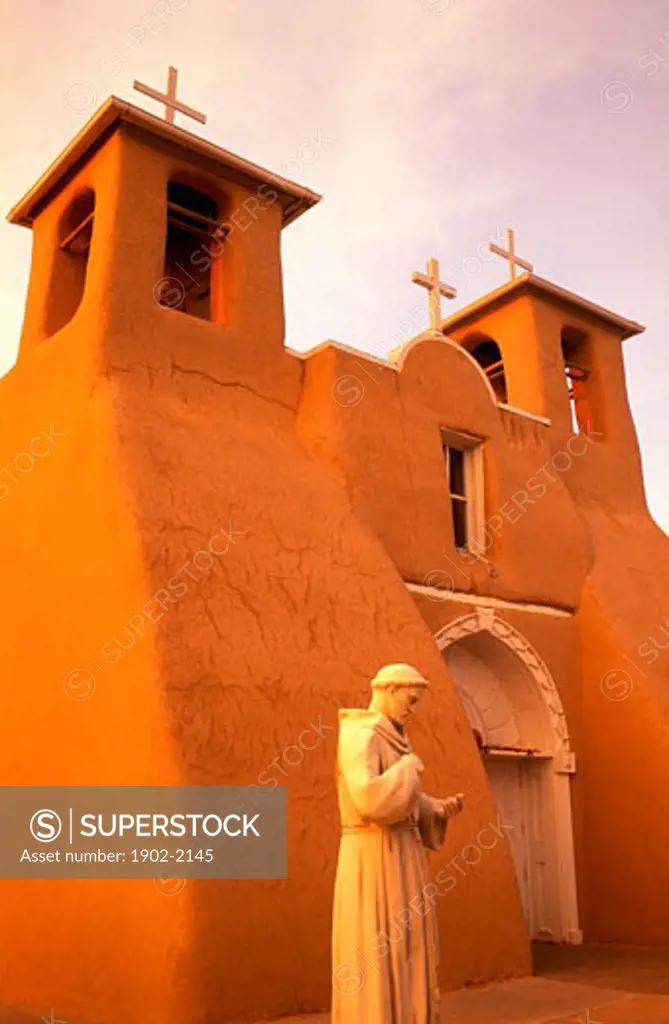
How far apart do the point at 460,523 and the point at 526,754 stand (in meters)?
2.83

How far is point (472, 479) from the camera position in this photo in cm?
1139

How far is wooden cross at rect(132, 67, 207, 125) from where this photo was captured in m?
10.5

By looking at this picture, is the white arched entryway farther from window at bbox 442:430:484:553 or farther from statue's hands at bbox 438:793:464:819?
statue's hands at bbox 438:793:464:819

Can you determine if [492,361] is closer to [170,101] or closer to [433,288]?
[433,288]

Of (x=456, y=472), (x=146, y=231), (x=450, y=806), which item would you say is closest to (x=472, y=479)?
(x=456, y=472)

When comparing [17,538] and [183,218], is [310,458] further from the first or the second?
[183,218]

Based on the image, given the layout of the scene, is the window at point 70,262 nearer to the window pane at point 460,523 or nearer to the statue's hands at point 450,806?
the window pane at point 460,523

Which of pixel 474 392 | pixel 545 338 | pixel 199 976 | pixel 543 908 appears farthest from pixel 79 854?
pixel 545 338

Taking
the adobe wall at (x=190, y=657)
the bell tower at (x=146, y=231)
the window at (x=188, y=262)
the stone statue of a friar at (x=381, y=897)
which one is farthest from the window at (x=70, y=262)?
the stone statue of a friar at (x=381, y=897)

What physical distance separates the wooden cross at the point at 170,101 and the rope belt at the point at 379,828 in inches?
336

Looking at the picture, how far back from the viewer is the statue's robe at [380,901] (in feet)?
14.3

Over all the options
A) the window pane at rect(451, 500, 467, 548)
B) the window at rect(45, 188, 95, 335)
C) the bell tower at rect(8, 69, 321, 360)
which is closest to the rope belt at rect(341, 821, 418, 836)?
the bell tower at rect(8, 69, 321, 360)

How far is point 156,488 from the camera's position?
775 centimetres

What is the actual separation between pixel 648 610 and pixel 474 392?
3589mm
